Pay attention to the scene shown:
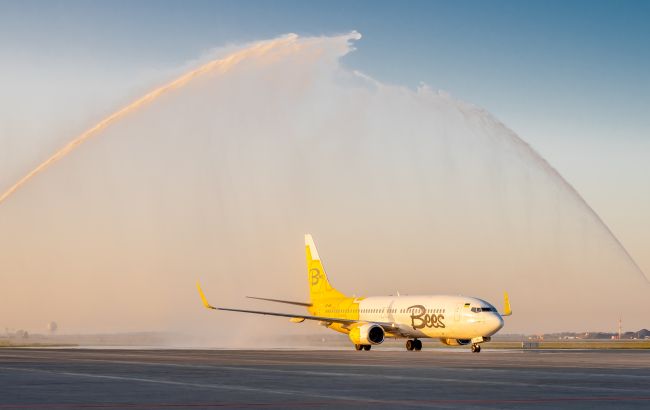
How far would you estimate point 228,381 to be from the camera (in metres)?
29.8

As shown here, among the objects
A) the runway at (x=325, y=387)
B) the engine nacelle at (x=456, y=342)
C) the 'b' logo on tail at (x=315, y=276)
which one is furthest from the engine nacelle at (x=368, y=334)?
the runway at (x=325, y=387)

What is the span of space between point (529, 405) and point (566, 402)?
134 centimetres

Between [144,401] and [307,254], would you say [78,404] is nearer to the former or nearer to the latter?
[144,401]

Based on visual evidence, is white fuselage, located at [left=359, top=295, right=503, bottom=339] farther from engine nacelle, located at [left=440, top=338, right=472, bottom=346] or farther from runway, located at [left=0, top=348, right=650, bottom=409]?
runway, located at [left=0, top=348, right=650, bottom=409]

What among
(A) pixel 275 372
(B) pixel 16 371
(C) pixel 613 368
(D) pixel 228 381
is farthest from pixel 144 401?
(C) pixel 613 368

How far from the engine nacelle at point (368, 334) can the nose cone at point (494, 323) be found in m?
10.8

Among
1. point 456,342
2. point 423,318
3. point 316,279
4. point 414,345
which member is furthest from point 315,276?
point 423,318

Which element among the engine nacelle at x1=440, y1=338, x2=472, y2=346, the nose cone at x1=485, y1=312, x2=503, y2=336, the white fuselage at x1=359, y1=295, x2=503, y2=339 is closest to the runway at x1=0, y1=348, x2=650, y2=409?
the nose cone at x1=485, y1=312, x2=503, y2=336

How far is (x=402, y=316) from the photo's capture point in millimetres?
75000

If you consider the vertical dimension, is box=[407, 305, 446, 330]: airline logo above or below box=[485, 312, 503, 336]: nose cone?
above

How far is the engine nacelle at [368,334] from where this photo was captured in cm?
7475

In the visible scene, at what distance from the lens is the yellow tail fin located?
88.2 metres

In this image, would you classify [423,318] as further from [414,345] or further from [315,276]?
[315,276]

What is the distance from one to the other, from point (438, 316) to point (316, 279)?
69.7 feet
